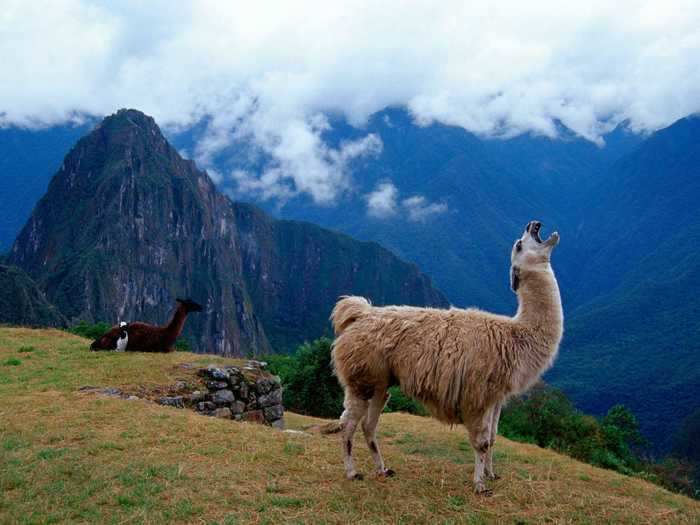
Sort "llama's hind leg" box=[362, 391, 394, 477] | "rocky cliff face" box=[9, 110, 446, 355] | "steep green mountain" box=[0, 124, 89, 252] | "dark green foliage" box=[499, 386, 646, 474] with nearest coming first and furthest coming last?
1. "llama's hind leg" box=[362, 391, 394, 477]
2. "dark green foliage" box=[499, 386, 646, 474]
3. "rocky cliff face" box=[9, 110, 446, 355]
4. "steep green mountain" box=[0, 124, 89, 252]

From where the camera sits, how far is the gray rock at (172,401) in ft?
29.3

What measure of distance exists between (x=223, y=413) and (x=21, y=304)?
63241 millimetres

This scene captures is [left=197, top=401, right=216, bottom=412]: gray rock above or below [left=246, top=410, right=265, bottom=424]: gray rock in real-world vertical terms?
above

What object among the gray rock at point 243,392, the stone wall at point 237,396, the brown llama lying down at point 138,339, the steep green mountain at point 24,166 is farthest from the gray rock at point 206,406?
the steep green mountain at point 24,166

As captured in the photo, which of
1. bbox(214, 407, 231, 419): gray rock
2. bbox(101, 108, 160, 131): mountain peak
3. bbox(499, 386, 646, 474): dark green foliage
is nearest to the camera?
bbox(214, 407, 231, 419): gray rock

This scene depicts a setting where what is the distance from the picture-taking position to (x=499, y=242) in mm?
174750

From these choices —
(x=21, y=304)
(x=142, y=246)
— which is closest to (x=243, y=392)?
(x=21, y=304)

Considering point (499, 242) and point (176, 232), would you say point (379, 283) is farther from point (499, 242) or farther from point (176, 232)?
point (176, 232)

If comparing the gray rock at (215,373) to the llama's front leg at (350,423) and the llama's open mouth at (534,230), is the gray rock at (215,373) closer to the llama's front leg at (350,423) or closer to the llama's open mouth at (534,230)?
the llama's front leg at (350,423)

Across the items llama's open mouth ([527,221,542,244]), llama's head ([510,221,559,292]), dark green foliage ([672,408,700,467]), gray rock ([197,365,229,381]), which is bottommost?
dark green foliage ([672,408,700,467])

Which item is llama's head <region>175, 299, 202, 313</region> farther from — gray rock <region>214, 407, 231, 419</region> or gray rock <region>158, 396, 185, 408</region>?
gray rock <region>158, 396, 185, 408</region>

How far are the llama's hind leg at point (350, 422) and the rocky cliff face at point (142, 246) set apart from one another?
91970 mm

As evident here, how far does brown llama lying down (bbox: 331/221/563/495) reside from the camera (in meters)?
5.35

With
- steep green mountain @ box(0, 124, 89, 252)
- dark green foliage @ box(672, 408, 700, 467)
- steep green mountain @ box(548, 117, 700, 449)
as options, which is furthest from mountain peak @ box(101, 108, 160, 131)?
dark green foliage @ box(672, 408, 700, 467)
